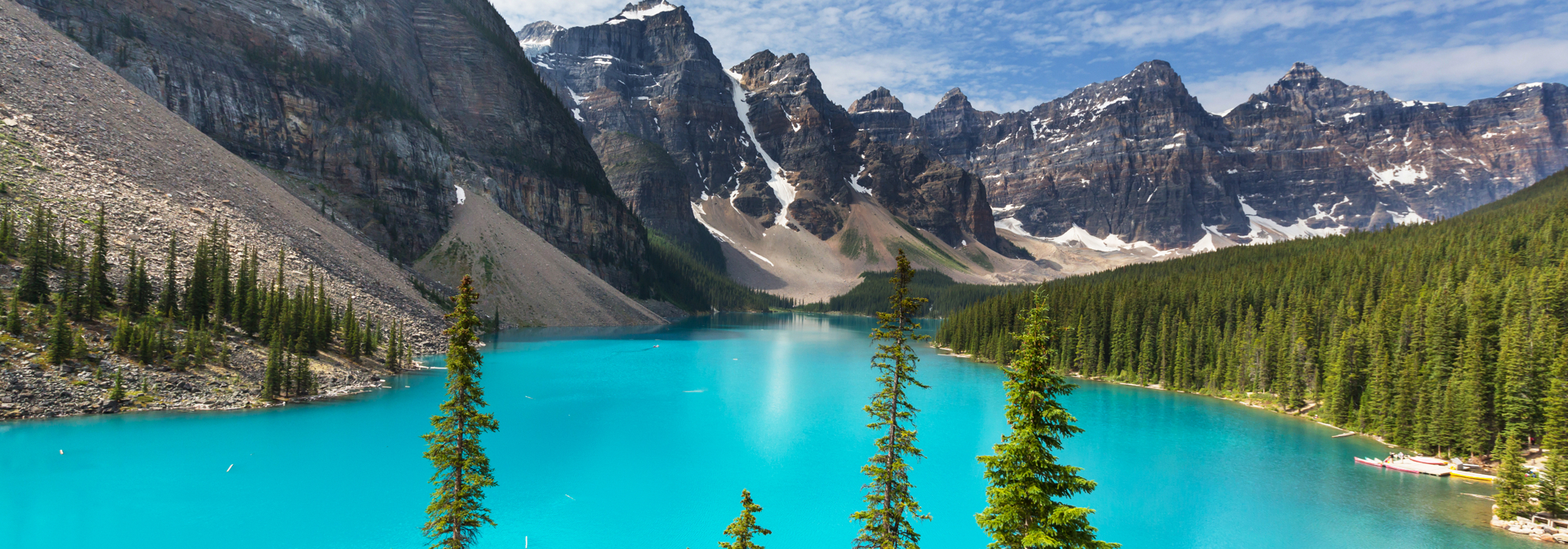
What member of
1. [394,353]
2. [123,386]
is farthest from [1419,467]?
[394,353]

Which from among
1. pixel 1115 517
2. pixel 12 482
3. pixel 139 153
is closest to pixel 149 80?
pixel 139 153

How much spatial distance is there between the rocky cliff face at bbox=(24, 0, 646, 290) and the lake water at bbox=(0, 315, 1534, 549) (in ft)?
195

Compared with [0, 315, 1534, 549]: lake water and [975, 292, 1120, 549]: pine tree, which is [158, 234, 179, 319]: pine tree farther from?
[975, 292, 1120, 549]: pine tree

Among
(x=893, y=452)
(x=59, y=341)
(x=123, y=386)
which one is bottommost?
(x=123, y=386)

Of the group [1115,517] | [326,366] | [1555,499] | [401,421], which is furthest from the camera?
[326,366]

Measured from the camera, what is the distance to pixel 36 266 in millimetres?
39062

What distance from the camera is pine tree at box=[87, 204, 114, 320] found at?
130 ft

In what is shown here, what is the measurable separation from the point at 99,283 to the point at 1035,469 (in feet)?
170

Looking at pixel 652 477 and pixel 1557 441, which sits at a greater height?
pixel 1557 441

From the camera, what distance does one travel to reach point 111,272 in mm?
44031

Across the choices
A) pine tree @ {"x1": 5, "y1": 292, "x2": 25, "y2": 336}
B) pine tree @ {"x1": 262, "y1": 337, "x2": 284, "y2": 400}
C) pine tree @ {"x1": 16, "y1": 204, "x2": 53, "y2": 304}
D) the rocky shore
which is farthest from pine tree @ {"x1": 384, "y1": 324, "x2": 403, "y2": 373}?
pine tree @ {"x1": 5, "y1": 292, "x2": 25, "y2": 336}

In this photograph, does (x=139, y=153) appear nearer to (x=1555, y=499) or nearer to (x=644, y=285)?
(x=1555, y=499)

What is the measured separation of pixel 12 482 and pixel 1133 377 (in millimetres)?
78048

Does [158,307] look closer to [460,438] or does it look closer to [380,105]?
[460,438]
